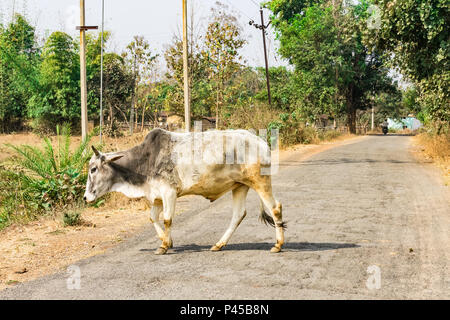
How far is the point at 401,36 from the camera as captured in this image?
18156 millimetres

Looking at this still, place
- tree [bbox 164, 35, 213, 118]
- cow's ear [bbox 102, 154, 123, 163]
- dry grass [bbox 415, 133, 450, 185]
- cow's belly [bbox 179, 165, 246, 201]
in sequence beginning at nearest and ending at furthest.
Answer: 1. cow's belly [bbox 179, 165, 246, 201]
2. cow's ear [bbox 102, 154, 123, 163]
3. dry grass [bbox 415, 133, 450, 185]
4. tree [bbox 164, 35, 213, 118]

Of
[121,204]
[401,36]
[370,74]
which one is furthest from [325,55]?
[121,204]

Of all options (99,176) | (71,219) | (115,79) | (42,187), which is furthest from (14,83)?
(99,176)

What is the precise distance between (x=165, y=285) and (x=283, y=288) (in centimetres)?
126

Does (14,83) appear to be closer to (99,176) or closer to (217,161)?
(99,176)

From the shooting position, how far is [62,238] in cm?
844

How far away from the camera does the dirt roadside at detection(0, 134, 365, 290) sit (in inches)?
264

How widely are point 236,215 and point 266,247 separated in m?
0.67

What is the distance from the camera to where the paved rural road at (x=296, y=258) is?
209 inches

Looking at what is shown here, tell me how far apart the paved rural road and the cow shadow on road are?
0.01m

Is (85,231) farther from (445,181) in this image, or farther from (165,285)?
(445,181)

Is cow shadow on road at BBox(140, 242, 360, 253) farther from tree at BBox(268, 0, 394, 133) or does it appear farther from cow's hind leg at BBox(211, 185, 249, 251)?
tree at BBox(268, 0, 394, 133)

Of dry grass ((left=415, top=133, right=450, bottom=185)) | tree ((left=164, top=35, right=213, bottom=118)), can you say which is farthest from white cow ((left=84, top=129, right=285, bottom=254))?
tree ((left=164, top=35, right=213, bottom=118))
